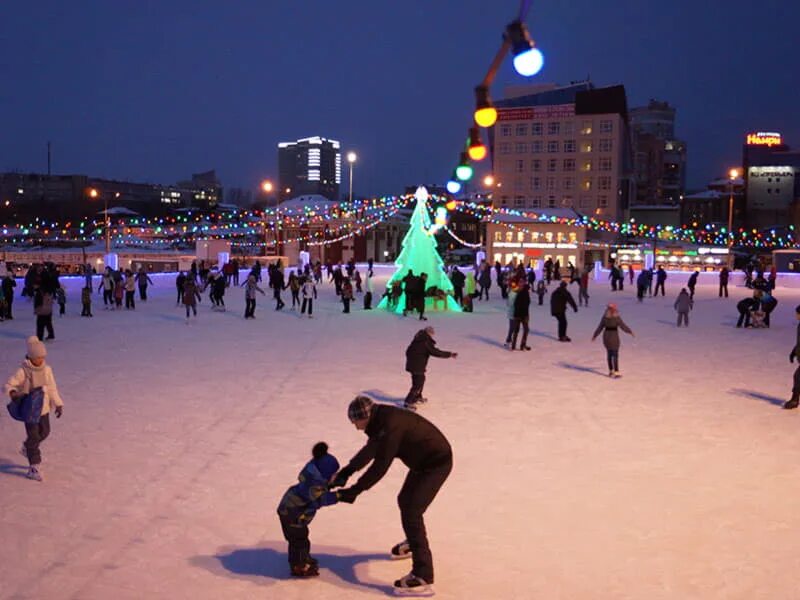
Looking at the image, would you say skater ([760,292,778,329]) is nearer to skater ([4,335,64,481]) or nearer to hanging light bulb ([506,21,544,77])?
hanging light bulb ([506,21,544,77])

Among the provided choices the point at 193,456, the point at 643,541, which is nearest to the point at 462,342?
the point at 193,456

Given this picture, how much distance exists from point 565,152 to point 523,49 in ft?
191

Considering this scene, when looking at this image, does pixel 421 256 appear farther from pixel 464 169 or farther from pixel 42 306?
pixel 42 306

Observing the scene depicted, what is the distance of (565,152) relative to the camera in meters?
62.7

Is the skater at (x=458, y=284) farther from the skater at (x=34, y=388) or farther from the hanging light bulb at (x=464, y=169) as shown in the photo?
the skater at (x=34, y=388)

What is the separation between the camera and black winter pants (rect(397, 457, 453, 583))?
13.8 ft

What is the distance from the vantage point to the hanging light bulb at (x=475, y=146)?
10438mm

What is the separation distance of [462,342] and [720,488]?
356 inches

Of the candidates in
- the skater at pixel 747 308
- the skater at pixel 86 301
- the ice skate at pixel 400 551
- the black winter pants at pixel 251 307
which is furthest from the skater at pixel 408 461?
the skater at pixel 86 301

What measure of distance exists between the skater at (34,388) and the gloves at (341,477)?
10.8ft

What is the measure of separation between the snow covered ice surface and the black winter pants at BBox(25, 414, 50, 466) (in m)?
0.27

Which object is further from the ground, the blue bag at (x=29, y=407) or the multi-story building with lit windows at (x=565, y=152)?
the multi-story building with lit windows at (x=565, y=152)

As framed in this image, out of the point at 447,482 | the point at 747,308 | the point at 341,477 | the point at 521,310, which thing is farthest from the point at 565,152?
the point at 341,477

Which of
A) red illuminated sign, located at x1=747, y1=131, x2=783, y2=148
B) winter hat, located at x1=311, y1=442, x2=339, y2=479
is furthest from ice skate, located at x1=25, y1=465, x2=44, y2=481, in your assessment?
red illuminated sign, located at x1=747, y1=131, x2=783, y2=148
